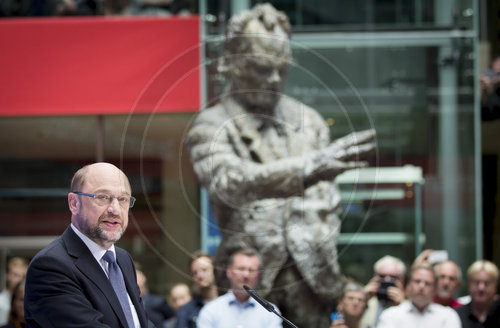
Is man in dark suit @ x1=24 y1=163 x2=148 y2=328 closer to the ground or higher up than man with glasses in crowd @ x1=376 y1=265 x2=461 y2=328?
higher up

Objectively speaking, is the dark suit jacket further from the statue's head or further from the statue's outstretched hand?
the statue's head

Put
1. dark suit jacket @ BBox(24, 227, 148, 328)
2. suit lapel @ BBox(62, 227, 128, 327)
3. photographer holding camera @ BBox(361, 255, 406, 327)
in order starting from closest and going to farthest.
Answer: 1. dark suit jacket @ BBox(24, 227, 148, 328)
2. suit lapel @ BBox(62, 227, 128, 327)
3. photographer holding camera @ BBox(361, 255, 406, 327)

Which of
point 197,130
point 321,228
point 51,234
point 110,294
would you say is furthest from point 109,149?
point 110,294

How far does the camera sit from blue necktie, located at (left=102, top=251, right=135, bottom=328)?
3250 millimetres

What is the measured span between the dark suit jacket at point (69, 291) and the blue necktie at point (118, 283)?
0.23ft

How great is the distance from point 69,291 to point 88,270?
0.12m

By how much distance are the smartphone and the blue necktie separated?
4.76 metres

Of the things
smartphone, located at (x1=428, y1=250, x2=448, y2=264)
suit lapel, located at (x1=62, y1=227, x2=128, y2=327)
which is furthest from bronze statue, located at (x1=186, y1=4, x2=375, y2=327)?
suit lapel, located at (x1=62, y1=227, x2=128, y2=327)

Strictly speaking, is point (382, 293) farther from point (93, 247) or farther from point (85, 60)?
point (93, 247)

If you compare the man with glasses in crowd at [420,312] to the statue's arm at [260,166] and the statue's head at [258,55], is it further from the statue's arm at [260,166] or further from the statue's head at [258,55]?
the statue's head at [258,55]

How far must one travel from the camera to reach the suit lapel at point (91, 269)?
10.4 ft

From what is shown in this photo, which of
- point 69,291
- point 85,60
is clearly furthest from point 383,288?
point 69,291

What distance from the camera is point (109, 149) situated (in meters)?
8.05

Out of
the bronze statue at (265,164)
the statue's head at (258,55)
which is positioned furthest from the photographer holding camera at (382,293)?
the statue's head at (258,55)
